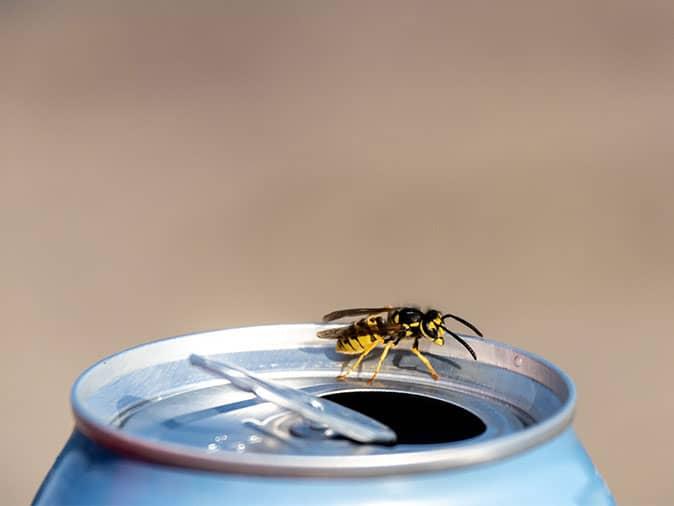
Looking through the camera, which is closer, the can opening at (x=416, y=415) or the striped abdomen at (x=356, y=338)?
the can opening at (x=416, y=415)

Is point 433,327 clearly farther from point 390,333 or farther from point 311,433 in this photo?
point 311,433

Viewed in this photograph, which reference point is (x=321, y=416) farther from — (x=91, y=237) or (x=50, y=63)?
(x=50, y=63)

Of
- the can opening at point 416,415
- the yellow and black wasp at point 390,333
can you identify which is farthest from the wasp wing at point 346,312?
the can opening at point 416,415

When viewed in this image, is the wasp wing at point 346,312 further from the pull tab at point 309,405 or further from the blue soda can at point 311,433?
the pull tab at point 309,405

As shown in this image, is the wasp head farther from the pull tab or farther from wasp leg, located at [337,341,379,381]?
the pull tab

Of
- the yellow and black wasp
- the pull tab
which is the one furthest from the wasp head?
the pull tab

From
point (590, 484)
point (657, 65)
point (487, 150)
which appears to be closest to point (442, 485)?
point (590, 484)

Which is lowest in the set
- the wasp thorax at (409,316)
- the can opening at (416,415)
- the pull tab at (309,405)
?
the can opening at (416,415)
